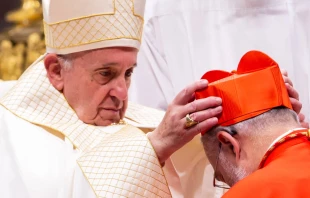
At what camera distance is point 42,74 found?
3.05 meters

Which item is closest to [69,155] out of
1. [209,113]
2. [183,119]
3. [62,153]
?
[62,153]

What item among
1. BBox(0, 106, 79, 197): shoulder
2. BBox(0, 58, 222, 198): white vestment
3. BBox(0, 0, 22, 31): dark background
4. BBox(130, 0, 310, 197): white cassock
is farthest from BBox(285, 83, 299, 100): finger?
BBox(0, 0, 22, 31): dark background

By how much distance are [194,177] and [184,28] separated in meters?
1.01

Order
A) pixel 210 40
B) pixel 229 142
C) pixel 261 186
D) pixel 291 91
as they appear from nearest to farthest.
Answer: pixel 261 186 < pixel 229 142 < pixel 291 91 < pixel 210 40

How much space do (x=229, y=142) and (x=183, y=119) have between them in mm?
186

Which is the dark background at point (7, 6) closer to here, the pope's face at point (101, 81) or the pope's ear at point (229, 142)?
the pope's face at point (101, 81)

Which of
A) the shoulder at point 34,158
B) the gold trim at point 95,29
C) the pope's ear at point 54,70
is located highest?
the gold trim at point 95,29

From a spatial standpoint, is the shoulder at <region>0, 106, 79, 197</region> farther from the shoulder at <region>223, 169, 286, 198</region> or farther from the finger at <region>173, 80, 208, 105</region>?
the shoulder at <region>223, 169, 286, 198</region>

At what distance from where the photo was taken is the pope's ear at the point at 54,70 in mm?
2951

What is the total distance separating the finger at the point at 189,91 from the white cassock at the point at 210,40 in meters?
1.12

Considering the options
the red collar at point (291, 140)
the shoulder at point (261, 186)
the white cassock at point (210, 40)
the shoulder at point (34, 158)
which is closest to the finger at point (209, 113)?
the red collar at point (291, 140)

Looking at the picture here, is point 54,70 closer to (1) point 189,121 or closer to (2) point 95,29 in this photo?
(2) point 95,29

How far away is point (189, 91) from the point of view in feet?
8.68

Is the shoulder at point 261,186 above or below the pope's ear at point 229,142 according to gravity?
below
